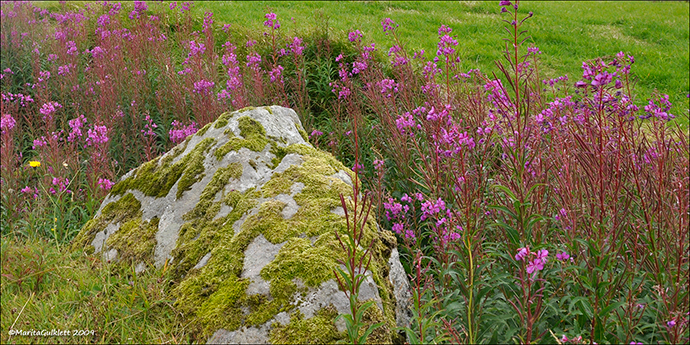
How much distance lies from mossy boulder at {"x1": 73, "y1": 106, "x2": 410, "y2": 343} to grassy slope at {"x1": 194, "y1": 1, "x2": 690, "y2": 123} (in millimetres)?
6144

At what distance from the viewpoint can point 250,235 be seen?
274 centimetres

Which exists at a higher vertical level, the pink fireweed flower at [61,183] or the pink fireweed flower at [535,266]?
the pink fireweed flower at [535,266]

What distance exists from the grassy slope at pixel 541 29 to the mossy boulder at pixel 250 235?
614 cm

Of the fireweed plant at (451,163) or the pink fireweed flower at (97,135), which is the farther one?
the pink fireweed flower at (97,135)

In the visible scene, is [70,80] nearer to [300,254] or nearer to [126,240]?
[126,240]

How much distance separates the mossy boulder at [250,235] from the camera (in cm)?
234

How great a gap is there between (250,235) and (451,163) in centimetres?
136

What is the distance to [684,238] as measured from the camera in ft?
6.24

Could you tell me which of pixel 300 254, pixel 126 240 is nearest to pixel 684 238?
pixel 300 254

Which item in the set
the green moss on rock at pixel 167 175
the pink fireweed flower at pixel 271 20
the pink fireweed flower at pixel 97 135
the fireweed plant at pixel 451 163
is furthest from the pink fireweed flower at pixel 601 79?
the pink fireweed flower at pixel 271 20

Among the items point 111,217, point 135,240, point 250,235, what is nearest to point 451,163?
point 250,235

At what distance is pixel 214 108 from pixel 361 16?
8.41m

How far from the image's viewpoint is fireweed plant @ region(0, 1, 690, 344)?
2010mm

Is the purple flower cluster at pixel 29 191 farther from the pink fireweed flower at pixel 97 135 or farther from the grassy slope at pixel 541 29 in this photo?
the grassy slope at pixel 541 29
